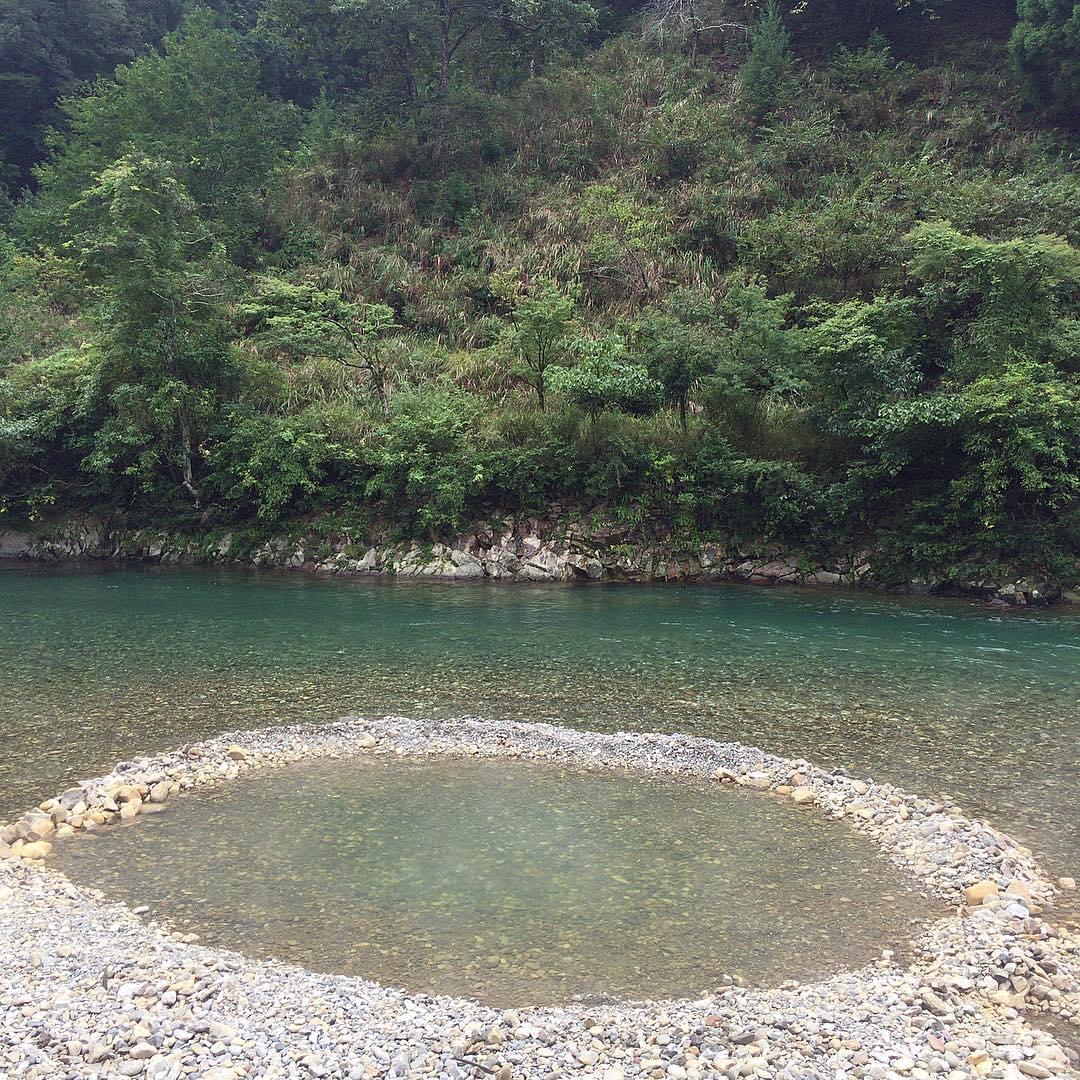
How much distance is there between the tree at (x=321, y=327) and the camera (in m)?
25.4

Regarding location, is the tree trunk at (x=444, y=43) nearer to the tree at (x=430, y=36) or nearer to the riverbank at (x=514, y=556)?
the tree at (x=430, y=36)

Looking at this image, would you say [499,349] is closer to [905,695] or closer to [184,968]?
[905,695]

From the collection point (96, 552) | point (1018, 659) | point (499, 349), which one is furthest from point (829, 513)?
point (96, 552)

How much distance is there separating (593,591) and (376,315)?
484 inches

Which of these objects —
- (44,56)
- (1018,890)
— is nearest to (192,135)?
(44,56)

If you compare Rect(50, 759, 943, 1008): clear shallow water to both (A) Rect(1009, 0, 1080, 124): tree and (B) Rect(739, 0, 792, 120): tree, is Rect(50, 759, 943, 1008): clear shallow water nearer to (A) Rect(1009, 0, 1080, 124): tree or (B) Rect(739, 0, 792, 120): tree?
(A) Rect(1009, 0, 1080, 124): tree

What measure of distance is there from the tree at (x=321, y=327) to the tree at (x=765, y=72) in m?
20.9

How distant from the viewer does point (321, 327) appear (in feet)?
84.1

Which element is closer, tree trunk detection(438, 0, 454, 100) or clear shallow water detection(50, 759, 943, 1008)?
clear shallow water detection(50, 759, 943, 1008)

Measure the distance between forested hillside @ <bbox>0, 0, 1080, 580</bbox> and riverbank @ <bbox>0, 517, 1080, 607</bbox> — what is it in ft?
1.73

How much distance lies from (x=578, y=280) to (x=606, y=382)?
411 inches

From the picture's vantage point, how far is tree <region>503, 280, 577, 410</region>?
79.5 feet

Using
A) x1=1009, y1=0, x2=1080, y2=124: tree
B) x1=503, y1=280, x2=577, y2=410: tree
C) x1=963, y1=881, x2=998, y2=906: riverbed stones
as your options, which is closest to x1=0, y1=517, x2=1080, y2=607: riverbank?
x1=503, y1=280, x2=577, y2=410: tree

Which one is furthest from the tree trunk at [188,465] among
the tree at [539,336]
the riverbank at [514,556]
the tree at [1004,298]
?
the tree at [1004,298]
